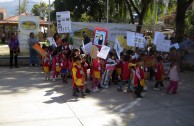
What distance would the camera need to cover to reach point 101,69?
368 inches

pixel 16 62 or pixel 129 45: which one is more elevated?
pixel 129 45

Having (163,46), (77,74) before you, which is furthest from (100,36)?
(163,46)

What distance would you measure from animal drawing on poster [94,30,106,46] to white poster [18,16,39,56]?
557 cm

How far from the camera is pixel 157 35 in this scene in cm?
1120

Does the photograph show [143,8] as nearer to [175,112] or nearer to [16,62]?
[16,62]

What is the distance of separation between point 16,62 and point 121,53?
5592 mm

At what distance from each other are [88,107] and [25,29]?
8.74 metres

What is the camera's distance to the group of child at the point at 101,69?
8297 millimetres

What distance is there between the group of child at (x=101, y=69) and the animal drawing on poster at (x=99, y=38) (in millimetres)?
532

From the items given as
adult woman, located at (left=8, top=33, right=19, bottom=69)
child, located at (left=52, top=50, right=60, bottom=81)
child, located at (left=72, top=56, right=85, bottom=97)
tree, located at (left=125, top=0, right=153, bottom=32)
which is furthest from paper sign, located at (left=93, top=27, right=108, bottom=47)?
tree, located at (left=125, top=0, right=153, bottom=32)

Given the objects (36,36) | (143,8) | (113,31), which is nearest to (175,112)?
(113,31)

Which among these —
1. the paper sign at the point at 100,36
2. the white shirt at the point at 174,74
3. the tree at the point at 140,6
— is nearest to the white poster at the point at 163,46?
the paper sign at the point at 100,36

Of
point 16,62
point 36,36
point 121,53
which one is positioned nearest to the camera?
point 121,53

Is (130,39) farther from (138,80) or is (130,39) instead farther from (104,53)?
(138,80)
